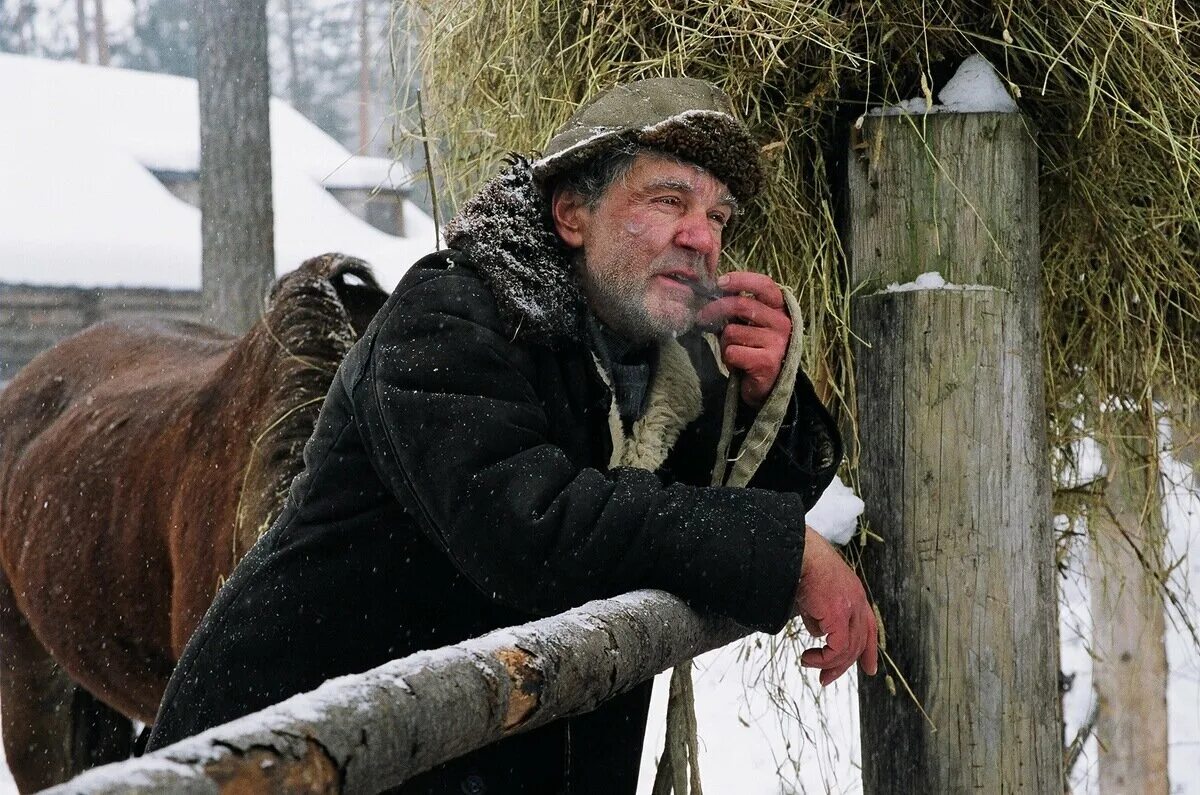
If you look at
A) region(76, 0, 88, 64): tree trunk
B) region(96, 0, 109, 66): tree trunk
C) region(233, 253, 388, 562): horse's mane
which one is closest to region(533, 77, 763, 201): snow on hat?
region(233, 253, 388, 562): horse's mane

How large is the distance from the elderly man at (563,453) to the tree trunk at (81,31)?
81.7 ft

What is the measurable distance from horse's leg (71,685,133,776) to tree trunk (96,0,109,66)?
2214cm

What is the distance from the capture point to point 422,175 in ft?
8.59

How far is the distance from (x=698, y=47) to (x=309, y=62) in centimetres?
2390

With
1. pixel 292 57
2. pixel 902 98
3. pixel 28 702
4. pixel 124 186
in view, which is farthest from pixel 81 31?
pixel 902 98

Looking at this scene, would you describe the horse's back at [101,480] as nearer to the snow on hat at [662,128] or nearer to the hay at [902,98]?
the hay at [902,98]

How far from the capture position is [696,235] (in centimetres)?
177

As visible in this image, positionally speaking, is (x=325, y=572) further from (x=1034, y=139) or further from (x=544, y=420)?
(x=1034, y=139)

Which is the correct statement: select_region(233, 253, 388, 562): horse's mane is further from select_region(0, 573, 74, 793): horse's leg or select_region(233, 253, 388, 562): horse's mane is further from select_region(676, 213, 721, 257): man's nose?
select_region(0, 573, 74, 793): horse's leg

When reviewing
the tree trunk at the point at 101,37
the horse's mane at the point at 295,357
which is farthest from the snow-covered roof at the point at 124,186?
the horse's mane at the point at 295,357

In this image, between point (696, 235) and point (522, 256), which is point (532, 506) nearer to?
point (522, 256)

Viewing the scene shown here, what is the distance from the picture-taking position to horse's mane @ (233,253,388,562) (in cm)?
269

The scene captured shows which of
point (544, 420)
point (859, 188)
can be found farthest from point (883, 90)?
point (544, 420)

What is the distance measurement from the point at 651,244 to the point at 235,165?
494cm
